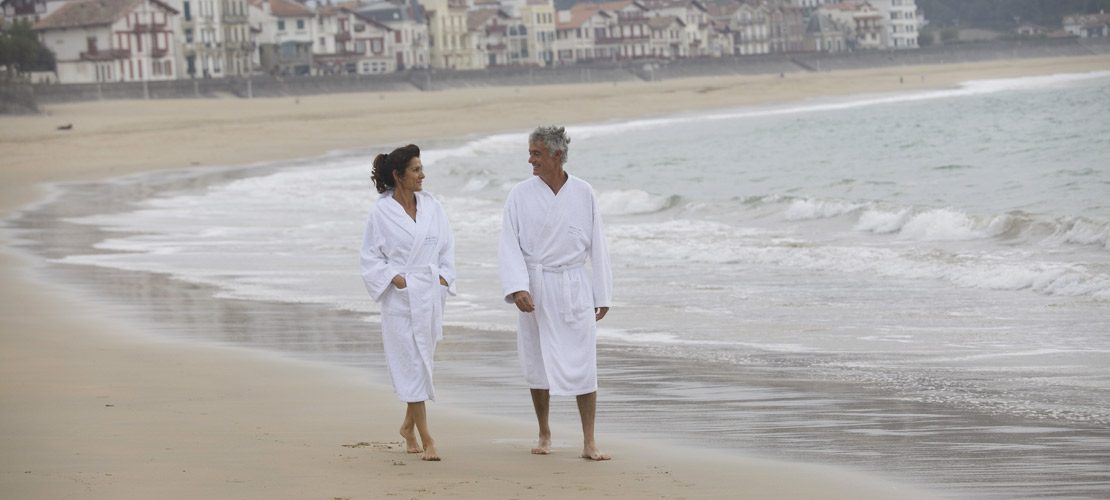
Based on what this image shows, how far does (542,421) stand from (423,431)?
0.51 m

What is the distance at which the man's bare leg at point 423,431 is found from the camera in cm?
665

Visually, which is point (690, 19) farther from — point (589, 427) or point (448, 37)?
point (589, 427)

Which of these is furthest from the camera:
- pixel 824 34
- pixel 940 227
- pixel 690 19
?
pixel 824 34

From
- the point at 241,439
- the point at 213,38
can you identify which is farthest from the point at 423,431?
the point at 213,38

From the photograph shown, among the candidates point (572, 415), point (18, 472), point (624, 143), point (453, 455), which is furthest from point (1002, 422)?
point (624, 143)

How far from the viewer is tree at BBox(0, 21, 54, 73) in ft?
258

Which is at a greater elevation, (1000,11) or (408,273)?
(1000,11)

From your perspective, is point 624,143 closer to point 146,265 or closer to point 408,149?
point 146,265

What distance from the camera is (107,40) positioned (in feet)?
280

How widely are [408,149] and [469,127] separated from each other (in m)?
54.2

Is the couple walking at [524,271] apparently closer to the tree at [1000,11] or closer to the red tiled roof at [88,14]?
the red tiled roof at [88,14]

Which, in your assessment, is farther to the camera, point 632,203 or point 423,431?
point 632,203

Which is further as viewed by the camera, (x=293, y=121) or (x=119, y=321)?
(x=293, y=121)

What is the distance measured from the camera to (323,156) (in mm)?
43656
